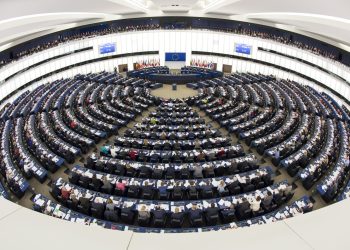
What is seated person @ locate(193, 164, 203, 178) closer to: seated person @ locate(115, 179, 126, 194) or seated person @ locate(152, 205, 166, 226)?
seated person @ locate(152, 205, 166, 226)

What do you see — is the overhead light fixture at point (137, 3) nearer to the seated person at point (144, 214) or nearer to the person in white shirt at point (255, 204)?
the seated person at point (144, 214)

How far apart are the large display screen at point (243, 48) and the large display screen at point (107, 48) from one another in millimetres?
18570

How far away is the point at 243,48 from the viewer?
4509 centimetres

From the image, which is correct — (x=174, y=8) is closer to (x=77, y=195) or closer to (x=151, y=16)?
(x=151, y=16)

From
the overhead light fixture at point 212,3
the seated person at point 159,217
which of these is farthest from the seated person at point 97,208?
the overhead light fixture at point 212,3

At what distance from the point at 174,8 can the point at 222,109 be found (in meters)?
21.2

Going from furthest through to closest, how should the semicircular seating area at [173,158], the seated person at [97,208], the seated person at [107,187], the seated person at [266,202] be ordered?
the seated person at [107,187]
the seated person at [266,202]
the semicircular seating area at [173,158]
the seated person at [97,208]

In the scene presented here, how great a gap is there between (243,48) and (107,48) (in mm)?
20305

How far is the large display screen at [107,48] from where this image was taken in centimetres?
4434

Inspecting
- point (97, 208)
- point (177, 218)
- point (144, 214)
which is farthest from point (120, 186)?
point (177, 218)

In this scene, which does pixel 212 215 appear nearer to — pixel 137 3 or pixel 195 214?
pixel 195 214

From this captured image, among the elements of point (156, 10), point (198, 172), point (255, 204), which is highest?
point (156, 10)

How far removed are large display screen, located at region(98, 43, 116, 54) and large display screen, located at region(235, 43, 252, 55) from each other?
18570 millimetres

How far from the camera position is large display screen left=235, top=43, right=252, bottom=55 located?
44.7 metres
